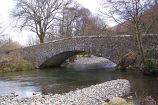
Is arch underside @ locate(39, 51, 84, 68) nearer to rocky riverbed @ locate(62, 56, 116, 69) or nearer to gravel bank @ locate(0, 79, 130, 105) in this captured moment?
rocky riverbed @ locate(62, 56, 116, 69)

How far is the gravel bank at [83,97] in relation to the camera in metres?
15.6

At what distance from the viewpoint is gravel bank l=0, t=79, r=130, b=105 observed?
51.3 ft

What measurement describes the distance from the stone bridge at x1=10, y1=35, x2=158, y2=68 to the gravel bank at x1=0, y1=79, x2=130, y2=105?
31.8ft

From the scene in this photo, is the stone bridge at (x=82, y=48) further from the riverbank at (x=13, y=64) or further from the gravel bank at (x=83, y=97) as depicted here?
the gravel bank at (x=83, y=97)

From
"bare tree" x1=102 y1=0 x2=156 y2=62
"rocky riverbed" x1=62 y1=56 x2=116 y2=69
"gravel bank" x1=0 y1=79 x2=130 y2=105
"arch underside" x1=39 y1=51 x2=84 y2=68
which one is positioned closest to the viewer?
"gravel bank" x1=0 y1=79 x2=130 y2=105

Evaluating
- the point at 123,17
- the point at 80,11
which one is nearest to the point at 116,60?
the point at 123,17

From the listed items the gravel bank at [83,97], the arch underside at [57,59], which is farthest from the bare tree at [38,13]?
the gravel bank at [83,97]

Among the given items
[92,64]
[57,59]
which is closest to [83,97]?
[57,59]

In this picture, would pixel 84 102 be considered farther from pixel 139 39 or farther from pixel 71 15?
pixel 71 15

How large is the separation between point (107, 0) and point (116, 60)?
5989 millimetres

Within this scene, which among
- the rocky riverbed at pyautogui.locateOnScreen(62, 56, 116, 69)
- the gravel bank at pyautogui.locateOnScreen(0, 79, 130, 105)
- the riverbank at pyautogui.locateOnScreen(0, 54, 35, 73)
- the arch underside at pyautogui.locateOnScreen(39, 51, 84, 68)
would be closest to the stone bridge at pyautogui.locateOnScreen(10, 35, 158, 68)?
the arch underside at pyautogui.locateOnScreen(39, 51, 84, 68)

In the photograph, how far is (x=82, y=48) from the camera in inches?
1356

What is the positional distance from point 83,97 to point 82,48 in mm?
17830

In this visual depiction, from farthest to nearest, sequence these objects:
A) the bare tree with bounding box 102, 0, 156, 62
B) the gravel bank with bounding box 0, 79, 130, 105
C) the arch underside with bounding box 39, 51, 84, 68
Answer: the arch underside with bounding box 39, 51, 84, 68, the bare tree with bounding box 102, 0, 156, 62, the gravel bank with bounding box 0, 79, 130, 105
